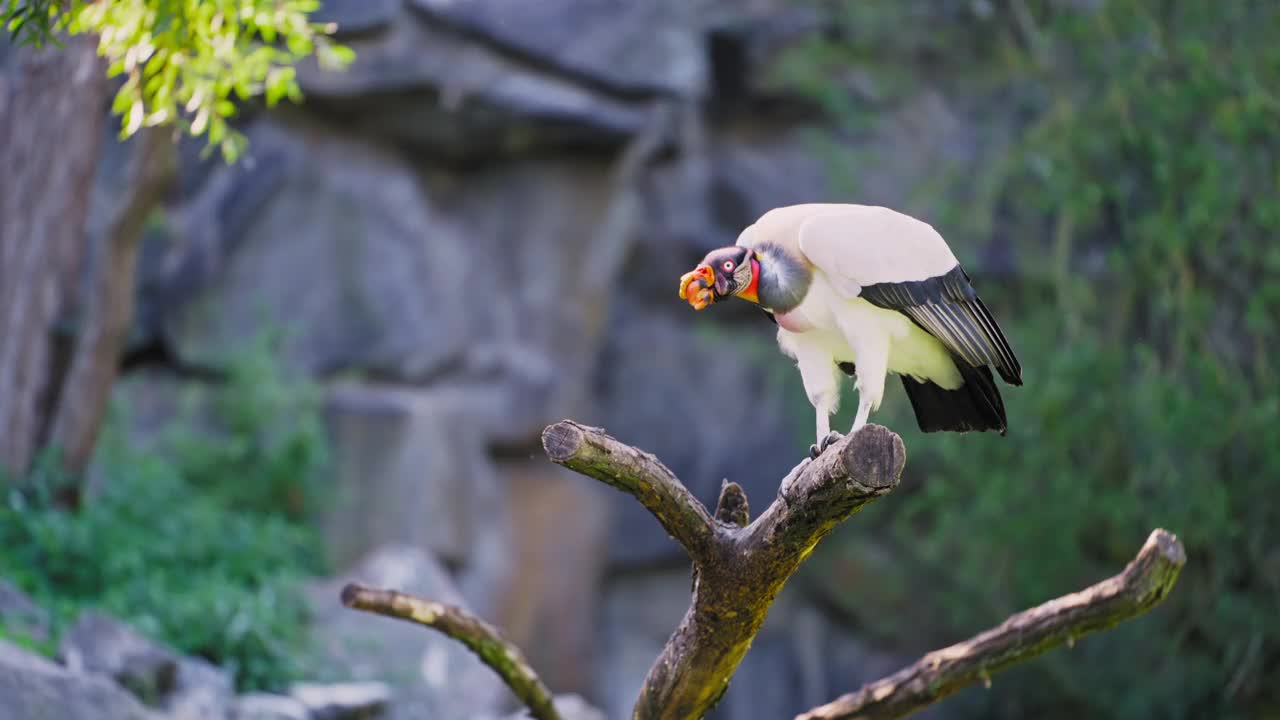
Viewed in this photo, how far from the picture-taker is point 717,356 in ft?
29.7

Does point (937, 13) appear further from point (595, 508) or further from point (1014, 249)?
point (595, 508)

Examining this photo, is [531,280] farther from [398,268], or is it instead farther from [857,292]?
[857,292]

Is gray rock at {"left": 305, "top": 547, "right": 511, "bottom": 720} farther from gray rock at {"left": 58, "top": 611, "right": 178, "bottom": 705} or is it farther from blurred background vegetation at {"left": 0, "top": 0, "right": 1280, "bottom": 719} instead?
gray rock at {"left": 58, "top": 611, "right": 178, "bottom": 705}

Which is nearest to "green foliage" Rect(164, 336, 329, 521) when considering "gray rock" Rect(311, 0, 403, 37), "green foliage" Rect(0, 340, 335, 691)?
"green foliage" Rect(0, 340, 335, 691)

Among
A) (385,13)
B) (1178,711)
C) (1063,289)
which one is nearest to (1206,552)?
(1178,711)

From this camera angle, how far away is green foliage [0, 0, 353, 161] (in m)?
3.30

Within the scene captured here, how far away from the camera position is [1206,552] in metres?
6.88

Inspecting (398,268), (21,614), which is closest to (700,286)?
(21,614)

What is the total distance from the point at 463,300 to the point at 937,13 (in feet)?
11.1

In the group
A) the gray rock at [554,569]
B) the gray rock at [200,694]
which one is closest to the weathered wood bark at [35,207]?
the gray rock at [200,694]

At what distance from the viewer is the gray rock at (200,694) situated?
173 inches

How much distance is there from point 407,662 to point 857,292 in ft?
11.1

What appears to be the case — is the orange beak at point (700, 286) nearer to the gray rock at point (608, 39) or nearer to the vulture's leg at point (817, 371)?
the vulture's leg at point (817, 371)

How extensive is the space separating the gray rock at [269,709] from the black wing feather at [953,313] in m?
2.58
